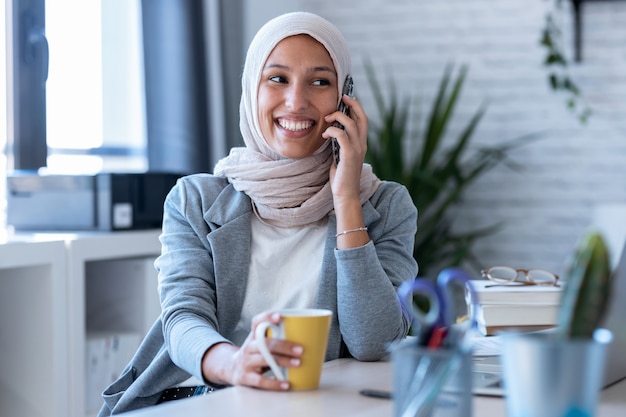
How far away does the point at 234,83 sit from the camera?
173 inches

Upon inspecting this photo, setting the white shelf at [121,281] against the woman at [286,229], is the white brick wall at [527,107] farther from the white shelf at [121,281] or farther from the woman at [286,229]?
the woman at [286,229]

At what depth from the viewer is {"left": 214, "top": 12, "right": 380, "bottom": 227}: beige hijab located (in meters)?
1.76

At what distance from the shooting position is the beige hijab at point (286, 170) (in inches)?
69.1

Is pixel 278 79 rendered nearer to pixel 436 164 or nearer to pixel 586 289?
pixel 586 289

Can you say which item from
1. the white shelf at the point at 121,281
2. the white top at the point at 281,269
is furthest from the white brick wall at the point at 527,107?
the white top at the point at 281,269

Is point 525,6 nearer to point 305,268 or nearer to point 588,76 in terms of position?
point 588,76

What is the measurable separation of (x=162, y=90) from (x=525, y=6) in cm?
164

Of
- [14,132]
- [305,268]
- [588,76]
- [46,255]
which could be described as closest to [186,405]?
[305,268]

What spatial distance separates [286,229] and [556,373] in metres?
1.06

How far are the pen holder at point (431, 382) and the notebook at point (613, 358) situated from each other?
32 cm

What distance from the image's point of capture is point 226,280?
1.67 m

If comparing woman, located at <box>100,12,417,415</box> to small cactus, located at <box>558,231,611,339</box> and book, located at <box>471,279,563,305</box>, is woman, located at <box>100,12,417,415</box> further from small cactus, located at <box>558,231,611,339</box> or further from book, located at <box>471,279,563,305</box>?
small cactus, located at <box>558,231,611,339</box>

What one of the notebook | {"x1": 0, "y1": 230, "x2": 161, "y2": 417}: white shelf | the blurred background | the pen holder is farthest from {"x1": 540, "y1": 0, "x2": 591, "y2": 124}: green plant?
the pen holder

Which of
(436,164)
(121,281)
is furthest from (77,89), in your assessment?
(436,164)
